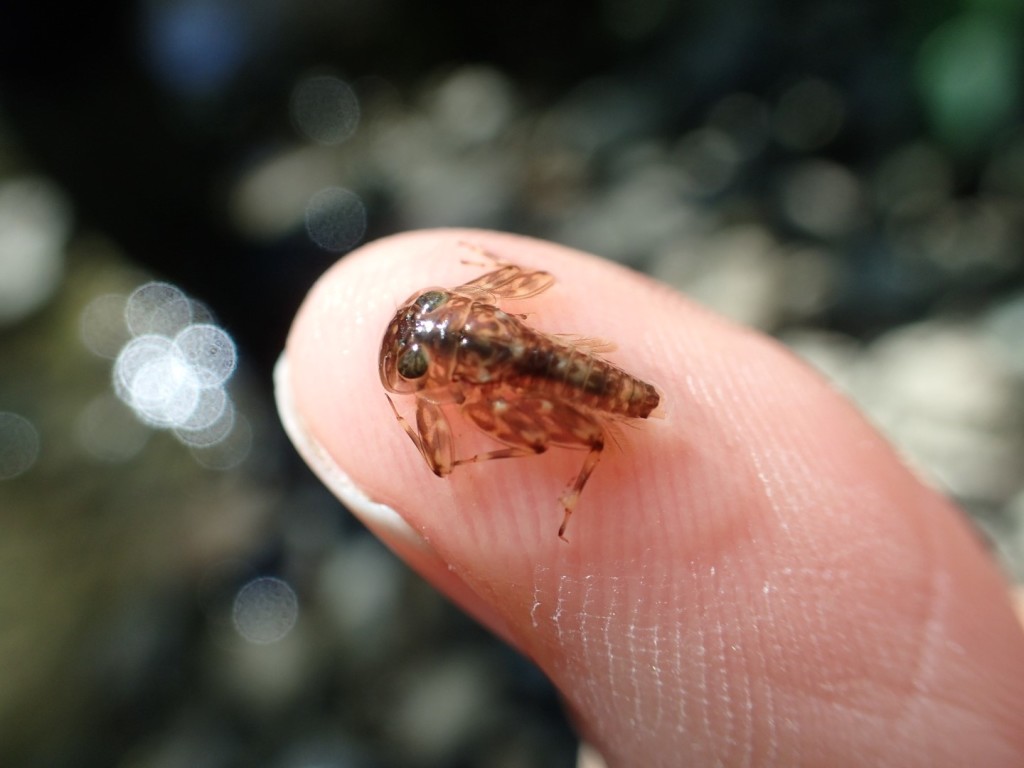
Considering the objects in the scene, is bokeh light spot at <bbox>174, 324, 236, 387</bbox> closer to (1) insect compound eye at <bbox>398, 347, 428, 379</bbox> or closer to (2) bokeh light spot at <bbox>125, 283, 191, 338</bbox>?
(2) bokeh light spot at <bbox>125, 283, 191, 338</bbox>

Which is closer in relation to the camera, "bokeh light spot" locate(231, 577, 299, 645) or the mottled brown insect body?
the mottled brown insect body

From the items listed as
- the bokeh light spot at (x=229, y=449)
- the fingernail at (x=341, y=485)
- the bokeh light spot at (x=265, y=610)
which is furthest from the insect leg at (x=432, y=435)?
the bokeh light spot at (x=229, y=449)

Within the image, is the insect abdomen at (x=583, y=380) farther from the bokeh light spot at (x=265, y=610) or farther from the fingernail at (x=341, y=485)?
the bokeh light spot at (x=265, y=610)

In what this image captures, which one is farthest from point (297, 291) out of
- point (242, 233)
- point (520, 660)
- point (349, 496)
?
point (349, 496)

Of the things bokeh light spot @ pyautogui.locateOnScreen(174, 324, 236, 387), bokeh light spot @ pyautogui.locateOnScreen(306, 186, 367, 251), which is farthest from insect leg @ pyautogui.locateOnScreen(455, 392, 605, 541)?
bokeh light spot @ pyautogui.locateOnScreen(174, 324, 236, 387)

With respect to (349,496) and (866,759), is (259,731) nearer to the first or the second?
(349,496)

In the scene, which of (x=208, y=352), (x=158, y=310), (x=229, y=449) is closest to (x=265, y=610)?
(x=229, y=449)
